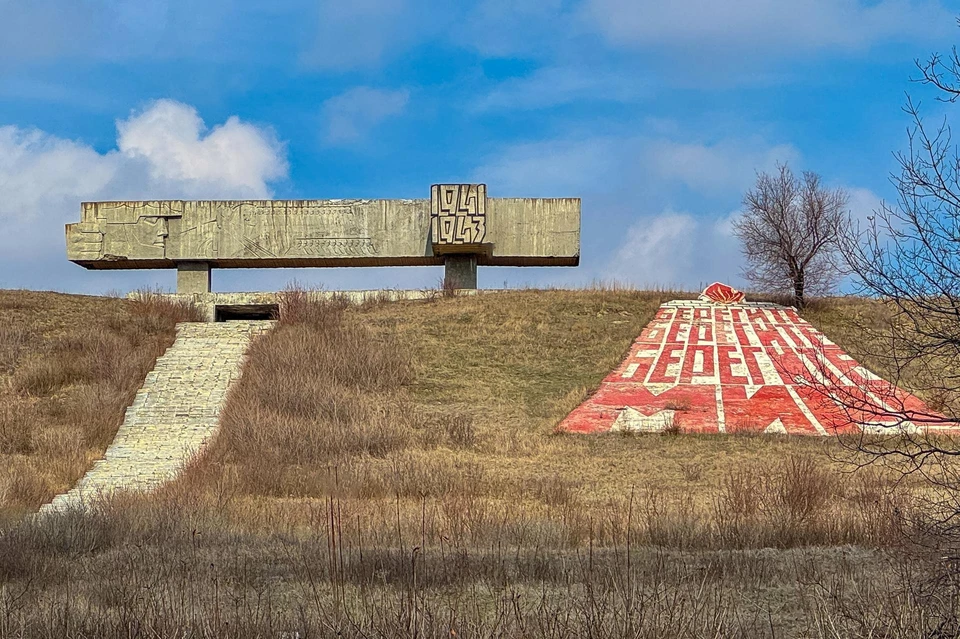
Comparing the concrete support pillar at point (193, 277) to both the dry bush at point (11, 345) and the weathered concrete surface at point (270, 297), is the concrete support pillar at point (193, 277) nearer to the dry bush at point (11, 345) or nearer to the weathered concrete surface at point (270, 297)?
the weathered concrete surface at point (270, 297)

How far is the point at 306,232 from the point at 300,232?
0.58 feet

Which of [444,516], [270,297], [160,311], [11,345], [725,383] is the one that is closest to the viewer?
[444,516]

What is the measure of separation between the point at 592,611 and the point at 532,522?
414cm

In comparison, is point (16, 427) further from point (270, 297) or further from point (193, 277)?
point (193, 277)

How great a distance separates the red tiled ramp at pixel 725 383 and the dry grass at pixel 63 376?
805 centimetres

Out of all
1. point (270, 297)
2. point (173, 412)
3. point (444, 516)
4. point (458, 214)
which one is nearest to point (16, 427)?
point (173, 412)

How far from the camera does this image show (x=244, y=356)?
2066cm

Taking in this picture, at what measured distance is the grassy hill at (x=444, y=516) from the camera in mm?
5863

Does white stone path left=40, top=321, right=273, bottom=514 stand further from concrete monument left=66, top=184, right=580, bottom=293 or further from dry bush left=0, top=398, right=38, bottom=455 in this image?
concrete monument left=66, top=184, right=580, bottom=293

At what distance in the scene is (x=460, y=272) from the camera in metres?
27.8

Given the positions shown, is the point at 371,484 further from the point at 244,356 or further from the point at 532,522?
the point at 244,356

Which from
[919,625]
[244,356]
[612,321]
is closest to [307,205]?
[244,356]

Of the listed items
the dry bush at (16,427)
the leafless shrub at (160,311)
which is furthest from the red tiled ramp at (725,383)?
the leafless shrub at (160,311)

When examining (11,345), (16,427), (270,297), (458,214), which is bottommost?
(16,427)
